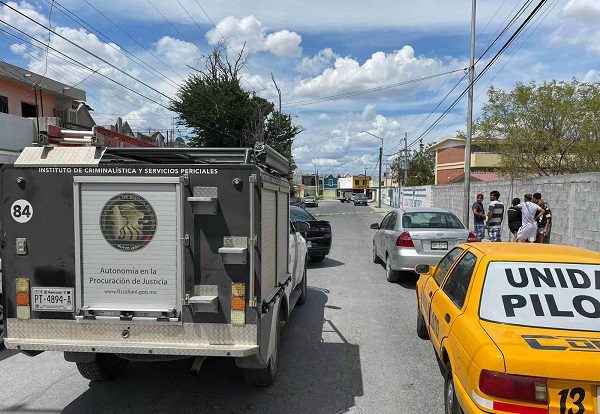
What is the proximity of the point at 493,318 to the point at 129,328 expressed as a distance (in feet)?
8.74

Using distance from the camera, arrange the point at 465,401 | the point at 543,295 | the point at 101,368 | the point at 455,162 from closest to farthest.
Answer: the point at 465,401, the point at 543,295, the point at 101,368, the point at 455,162

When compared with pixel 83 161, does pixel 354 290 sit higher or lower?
lower

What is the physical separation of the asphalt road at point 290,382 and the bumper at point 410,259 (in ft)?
7.17

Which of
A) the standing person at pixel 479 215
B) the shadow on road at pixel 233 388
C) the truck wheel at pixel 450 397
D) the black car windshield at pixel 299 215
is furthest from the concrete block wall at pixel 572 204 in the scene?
the truck wheel at pixel 450 397

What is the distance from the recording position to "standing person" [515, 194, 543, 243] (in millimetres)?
11008

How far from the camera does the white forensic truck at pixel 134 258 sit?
3586 millimetres

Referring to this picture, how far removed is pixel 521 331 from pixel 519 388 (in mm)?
483

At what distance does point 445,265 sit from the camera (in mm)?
4980

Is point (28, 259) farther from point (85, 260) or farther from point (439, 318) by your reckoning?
point (439, 318)

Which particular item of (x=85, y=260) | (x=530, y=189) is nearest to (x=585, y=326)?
(x=85, y=260)

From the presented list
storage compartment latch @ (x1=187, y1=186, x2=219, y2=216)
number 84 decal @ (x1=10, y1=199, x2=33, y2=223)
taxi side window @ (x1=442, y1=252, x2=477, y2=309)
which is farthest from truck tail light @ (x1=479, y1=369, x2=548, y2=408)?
number 84 decal @ (x1=10, y1=199, x2=33, y2=223)

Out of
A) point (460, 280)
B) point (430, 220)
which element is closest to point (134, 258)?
point (460, 280)

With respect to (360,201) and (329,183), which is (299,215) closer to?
(360,201)

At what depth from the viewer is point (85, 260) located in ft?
12.0
